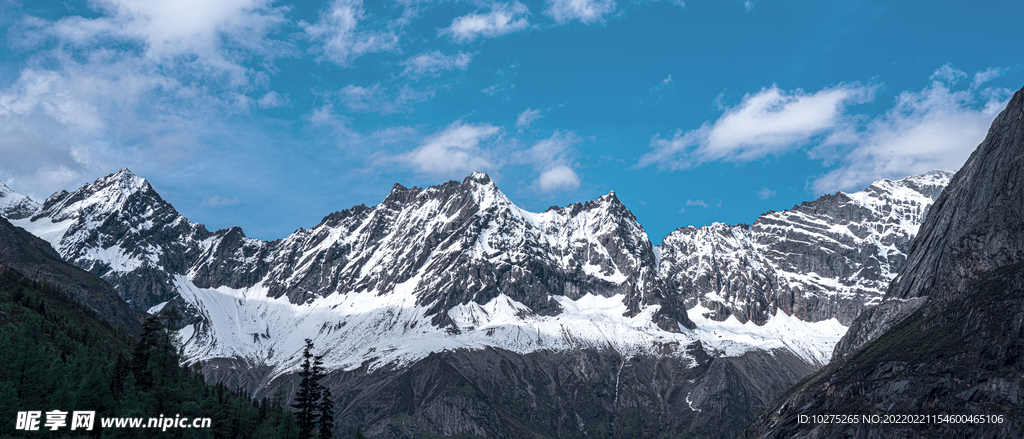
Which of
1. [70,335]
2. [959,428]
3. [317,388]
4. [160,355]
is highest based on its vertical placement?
[70,335]

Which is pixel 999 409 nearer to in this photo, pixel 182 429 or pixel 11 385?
pixel 182 429

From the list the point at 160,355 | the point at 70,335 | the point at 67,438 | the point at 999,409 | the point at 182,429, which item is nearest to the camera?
the point at 67,438

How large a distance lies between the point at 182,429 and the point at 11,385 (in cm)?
2521

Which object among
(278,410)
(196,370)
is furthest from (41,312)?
(278,410)

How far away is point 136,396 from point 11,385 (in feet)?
58.5

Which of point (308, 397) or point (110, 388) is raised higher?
point (110, 388)

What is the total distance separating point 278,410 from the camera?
182 meters

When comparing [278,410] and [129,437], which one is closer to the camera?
[129,437]

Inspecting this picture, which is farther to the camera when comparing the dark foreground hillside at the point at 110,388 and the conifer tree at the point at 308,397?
the dark foreground hillside at the point at 110,388

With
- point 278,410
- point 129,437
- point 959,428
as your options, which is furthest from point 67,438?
point 959,428

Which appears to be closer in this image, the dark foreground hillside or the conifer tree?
the conifer tree

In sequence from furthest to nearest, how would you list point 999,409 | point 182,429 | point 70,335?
1. point 999,409
2. point 70,335
3. point 182,429

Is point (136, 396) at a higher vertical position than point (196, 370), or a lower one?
lower

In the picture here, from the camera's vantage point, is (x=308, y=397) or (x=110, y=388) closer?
(x=308, y=397)
